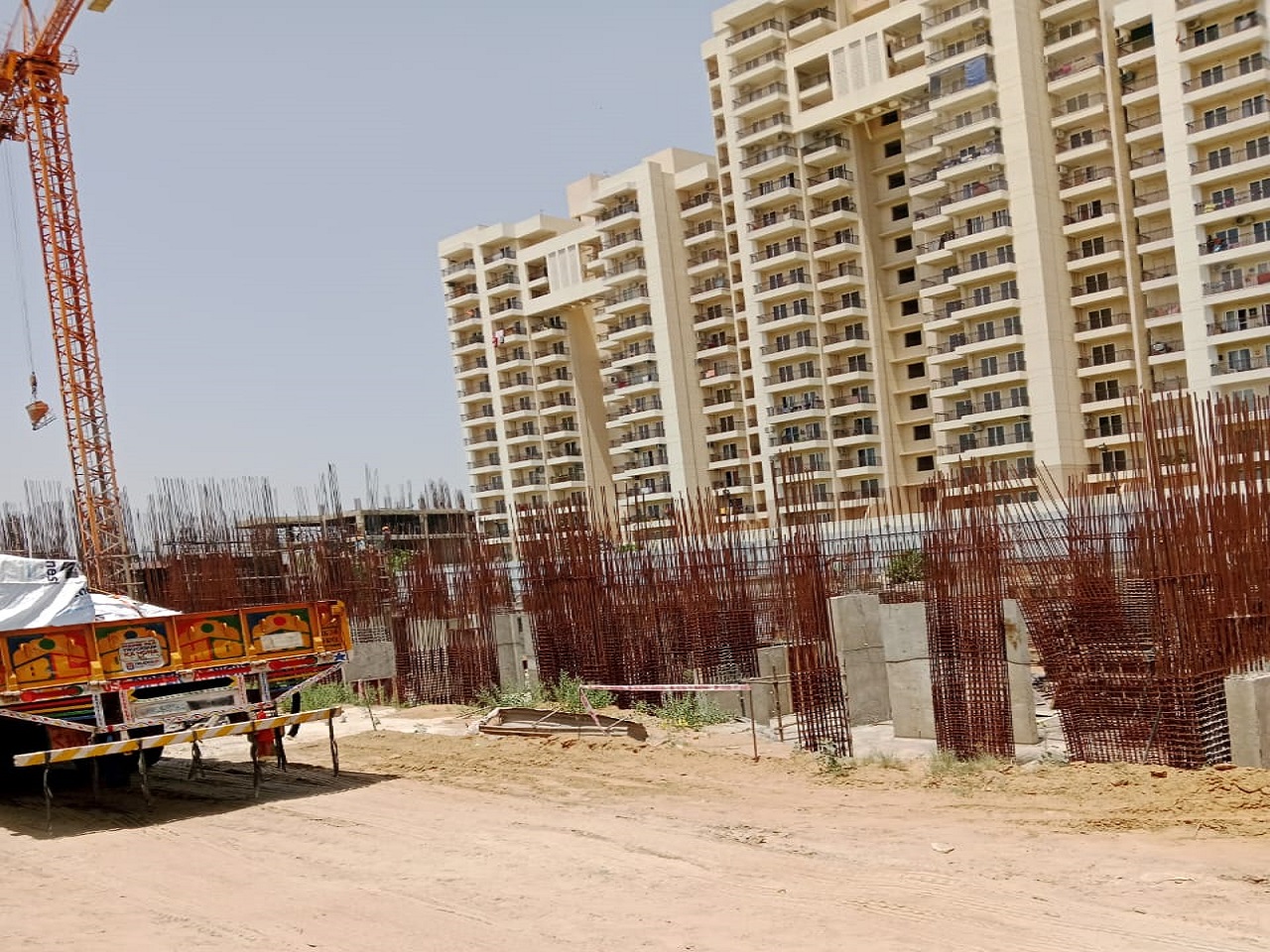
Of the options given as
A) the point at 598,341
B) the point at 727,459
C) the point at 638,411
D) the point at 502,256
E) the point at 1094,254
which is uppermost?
the point at 502,256

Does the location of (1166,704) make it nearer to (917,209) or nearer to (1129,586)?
(1129,586)

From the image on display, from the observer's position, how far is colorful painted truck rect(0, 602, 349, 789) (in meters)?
8.07

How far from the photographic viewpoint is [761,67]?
160 feet

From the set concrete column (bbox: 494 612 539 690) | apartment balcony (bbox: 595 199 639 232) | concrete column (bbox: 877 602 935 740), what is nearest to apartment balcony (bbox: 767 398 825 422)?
apartment balcony (bbox: 595 199 639 232)

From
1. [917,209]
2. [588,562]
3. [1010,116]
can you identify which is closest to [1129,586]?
[588,562]

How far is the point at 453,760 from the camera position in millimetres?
10273

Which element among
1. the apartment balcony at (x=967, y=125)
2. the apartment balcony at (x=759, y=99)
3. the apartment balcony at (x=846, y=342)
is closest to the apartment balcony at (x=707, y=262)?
the apartment balcony at (x=759, y=99)

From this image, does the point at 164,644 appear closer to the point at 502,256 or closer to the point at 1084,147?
the point at 1084,147

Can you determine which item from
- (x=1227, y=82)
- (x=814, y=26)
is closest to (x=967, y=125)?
(x=1227, y=82)

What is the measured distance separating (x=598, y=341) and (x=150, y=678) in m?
55.9

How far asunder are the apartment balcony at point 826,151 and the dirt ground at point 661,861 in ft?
136

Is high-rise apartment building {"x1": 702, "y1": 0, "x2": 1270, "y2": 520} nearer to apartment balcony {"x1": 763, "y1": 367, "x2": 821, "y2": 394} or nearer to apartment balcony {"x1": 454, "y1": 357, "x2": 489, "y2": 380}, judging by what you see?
apartment balcony {"x1": 763, "y1": 367, "x2": 821, "y2": 394}

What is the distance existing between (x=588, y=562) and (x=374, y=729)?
2881 mm

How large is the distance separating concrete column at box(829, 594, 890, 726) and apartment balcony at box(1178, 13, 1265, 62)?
107 feet
